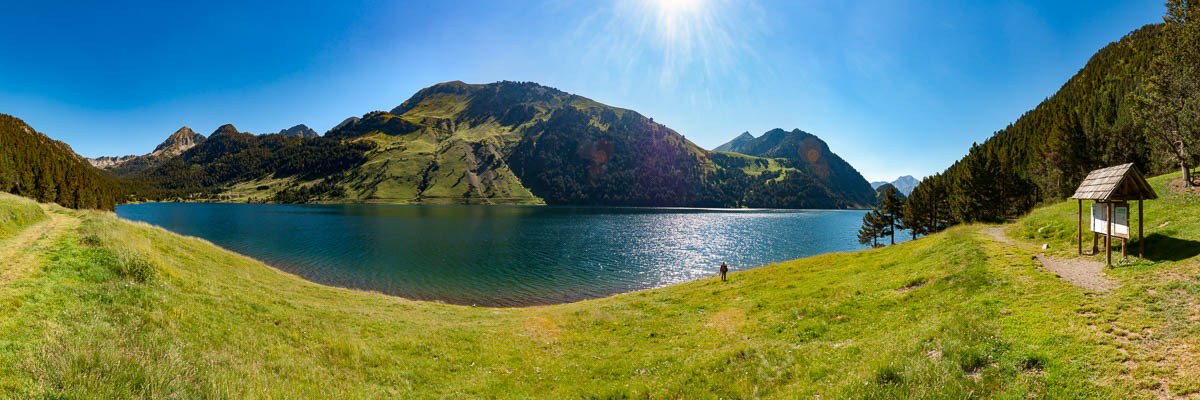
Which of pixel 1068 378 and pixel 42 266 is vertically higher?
pixel 42 266

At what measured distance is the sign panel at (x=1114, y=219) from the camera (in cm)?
1788

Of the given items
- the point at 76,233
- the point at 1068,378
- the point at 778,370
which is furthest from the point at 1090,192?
the point at 76,233

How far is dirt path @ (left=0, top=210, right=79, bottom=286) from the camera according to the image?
42.9 ft

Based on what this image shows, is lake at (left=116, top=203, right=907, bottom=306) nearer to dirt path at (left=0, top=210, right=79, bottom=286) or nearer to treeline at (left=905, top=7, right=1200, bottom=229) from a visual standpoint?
treeline at (left=905, top=7, right=1200, bottom=229)

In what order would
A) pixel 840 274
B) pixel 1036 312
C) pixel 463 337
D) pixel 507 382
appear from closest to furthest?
pixel 1036 312 → pixel 507 382 → pixel 463 337 → pixel 840 274

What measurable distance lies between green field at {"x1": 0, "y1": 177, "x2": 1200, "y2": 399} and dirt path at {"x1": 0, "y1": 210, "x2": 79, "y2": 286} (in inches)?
6.8

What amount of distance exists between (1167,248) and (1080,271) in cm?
457

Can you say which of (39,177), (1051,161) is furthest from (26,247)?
(1051,161)

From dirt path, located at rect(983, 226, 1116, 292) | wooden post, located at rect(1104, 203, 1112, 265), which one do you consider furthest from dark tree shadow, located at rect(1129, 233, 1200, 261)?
dirt path, located at rect(983, 226, 1116, 292)

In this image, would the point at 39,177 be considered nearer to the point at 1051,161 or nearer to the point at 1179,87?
the point at 1179,87

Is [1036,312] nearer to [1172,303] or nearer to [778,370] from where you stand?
[1172,303]

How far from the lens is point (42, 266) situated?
14.2 metres

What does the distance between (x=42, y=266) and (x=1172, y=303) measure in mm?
38401

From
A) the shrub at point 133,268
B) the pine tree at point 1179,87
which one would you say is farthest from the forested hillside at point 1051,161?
the shrub at point 133,268
